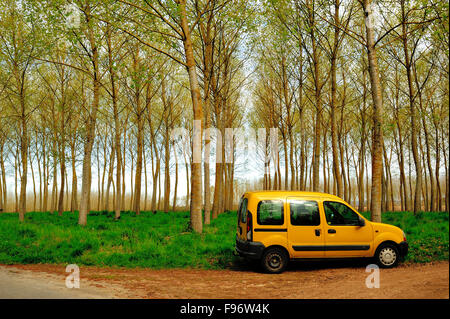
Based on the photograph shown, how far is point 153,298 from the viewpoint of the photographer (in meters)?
5.52

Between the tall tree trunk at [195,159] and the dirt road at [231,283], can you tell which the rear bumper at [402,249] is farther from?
the tall tree trunk at [195,159]

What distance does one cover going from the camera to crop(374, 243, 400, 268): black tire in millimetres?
7562

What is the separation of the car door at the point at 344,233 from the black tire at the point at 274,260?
1016mm

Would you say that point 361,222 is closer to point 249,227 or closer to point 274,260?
point 274,260

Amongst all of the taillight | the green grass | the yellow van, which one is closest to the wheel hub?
the yellow van

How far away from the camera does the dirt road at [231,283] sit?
5.41m

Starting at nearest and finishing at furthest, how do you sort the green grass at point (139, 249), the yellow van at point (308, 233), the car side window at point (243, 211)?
the yellow van at point (308, 233)
the car side window at point (243, 211)
the green grass at point (139, 249)

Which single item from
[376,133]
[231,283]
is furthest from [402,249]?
[231,283]

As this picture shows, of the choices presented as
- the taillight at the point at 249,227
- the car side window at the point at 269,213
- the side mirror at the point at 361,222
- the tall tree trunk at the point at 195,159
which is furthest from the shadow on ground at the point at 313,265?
the tall tree trunk at the point at 195,159

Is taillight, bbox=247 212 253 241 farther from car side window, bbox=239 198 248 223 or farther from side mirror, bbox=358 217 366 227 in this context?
side mirror, bbox=358 217 366 227

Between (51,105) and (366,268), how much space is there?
25.5 meters

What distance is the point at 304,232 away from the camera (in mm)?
7438
